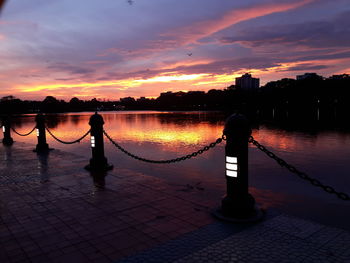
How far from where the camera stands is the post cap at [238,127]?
16.9ft

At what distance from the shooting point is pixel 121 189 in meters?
7.14

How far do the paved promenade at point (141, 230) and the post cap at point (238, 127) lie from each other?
5.27 feet

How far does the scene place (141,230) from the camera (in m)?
4.74

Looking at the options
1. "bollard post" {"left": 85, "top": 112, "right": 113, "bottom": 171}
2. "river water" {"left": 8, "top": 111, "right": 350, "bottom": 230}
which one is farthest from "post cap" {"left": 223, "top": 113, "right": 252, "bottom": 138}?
"bollard post" {"left": 85, "top": 112, "right": 113, "bottom": 171}

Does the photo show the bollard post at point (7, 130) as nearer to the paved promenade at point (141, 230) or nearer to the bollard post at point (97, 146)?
the bollard post at point (97, 146)

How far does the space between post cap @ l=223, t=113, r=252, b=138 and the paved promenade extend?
5.27ft

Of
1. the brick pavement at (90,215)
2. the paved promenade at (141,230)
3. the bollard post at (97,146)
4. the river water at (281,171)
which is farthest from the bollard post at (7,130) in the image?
the paved promenade at (141,230)

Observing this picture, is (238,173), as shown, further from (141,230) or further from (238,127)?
(141,230)

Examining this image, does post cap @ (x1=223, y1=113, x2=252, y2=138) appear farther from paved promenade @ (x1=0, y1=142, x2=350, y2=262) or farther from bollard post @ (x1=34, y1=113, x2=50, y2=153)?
bollard post @ (x1=34, y1=113, x2=50, y2=153)

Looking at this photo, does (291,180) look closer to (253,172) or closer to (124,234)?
(253,172)

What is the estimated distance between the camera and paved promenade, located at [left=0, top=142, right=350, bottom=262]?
12.8 feet

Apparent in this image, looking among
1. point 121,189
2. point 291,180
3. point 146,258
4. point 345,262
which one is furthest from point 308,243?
point 291,180

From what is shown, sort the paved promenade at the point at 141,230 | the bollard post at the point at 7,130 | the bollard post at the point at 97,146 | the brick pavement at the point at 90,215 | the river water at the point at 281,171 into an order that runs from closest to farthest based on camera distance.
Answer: the paved promenade at the point at 141,230 < the brick pavement at the point at 90,215 < the river water at the point at 281,171 < the bollard post at the point at 97,146 < the bollard post at the point at 7,130

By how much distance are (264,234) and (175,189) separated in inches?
119
